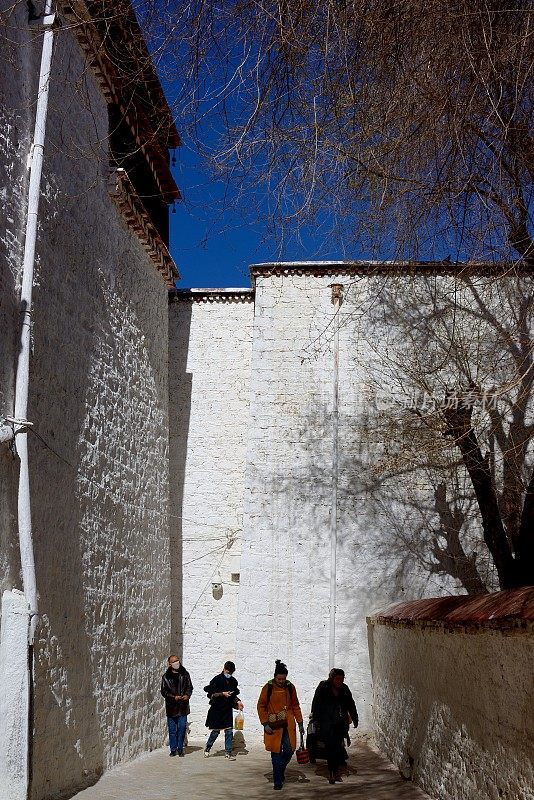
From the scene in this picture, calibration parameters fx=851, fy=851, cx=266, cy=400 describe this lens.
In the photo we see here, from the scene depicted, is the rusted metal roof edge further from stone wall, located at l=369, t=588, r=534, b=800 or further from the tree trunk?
the tree trunk

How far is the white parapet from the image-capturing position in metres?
5.70

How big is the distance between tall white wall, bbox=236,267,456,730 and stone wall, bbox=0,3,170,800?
4.51ft

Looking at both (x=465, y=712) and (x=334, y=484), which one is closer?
(x=465, y=712)

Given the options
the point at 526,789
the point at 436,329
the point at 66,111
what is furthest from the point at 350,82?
the point at 436,329

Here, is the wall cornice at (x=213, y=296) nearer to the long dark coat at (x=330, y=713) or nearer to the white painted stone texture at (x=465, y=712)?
the white painted stone texture at (x=465, y=712)

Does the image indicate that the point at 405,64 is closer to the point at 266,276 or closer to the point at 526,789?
the point at 526,789

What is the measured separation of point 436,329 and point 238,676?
17.9 feet

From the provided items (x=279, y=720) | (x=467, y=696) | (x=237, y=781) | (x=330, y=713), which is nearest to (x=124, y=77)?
(x=467, y=696)

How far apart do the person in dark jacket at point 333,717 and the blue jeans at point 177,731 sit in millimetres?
1841

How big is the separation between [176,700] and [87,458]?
289 centimetres

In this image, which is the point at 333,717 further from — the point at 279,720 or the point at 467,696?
the point at 467,696

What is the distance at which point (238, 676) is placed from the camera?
36.6 feet

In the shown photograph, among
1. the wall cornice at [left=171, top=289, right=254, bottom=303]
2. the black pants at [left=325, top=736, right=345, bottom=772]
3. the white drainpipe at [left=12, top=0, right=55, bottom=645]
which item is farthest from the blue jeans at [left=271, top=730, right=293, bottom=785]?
the wall cornice at [left=171, top=289, right=254, bottom=303]

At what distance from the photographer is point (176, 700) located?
29.9 ft
